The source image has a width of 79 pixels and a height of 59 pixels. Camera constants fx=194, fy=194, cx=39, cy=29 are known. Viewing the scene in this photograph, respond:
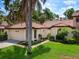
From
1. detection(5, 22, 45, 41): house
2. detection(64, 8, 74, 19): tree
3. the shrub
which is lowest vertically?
the shrub

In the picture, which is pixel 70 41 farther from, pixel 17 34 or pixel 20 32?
pixel 17 34

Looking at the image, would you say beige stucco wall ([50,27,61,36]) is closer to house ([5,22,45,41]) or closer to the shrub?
house ([5,22,45,41])

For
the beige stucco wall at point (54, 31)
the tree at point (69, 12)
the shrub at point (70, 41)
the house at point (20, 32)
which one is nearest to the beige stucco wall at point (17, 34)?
the house at point (20, 32)

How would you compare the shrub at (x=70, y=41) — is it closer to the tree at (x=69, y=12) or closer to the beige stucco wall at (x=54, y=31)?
the beige stucco wall at (x=54, y=31)

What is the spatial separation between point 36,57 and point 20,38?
16.8 meters

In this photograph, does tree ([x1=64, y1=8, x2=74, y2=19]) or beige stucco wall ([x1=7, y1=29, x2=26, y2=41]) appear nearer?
beige stucco wall ([x1=7, y1=29, x2=26, y2=41])

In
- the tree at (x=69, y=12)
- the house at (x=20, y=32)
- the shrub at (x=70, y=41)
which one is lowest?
the shrub at (x=70, y=41)

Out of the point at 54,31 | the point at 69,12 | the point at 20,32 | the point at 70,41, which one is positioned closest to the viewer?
the point at 70,41

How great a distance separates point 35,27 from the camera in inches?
1446

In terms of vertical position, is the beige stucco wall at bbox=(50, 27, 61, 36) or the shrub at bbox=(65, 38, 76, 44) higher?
the beige stucco wall at bbox=(50, 27, 61, 36)

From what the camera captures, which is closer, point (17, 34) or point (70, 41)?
point (70, 41)

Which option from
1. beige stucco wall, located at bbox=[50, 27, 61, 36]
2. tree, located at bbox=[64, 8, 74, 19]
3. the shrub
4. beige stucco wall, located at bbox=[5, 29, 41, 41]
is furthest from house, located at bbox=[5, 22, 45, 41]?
tree, located at bbox=[64, 8, 74, 19]

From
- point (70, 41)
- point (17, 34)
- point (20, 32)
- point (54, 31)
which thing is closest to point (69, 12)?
point (54, 31)

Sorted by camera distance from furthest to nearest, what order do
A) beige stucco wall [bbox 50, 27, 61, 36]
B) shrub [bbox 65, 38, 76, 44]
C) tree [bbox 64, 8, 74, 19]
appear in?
tree [bbox 64, 8, 74, 19]
beige stucco wall [bbox 50, 27, 61, 36]
shrub [bbox 65, 38, 76, 44]
